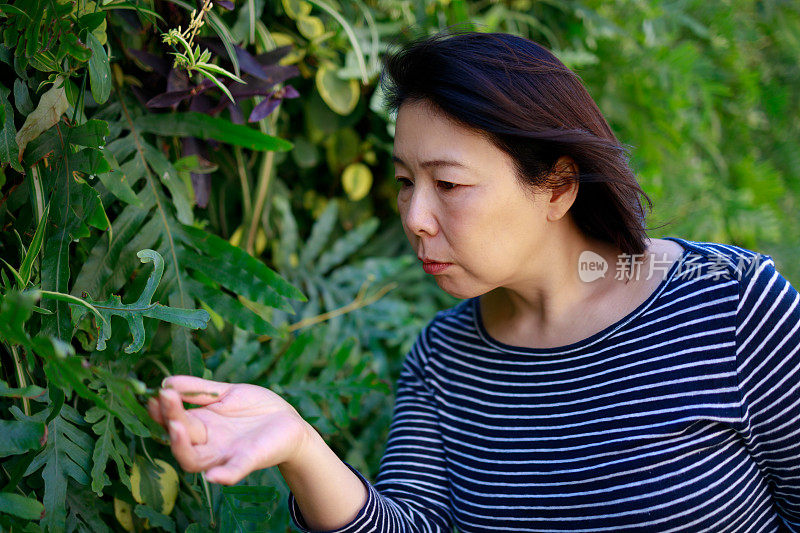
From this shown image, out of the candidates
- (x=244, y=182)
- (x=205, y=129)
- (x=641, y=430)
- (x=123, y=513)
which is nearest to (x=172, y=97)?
(x=205, y=129)

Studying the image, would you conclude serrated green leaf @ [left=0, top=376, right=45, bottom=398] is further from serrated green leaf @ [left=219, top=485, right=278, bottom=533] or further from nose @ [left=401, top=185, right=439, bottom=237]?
nose @ [left=401, top=185, right=439, bottom=237]

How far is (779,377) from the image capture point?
889 mm

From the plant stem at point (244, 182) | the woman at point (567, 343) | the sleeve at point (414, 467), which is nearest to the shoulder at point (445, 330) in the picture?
the sleeve at point (414, 467)

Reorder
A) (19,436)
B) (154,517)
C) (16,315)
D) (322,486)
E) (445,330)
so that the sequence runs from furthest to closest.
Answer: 1. (445,330)
2. (154,517)
3. (322,486)
4. (19,436)
5. (16,315)

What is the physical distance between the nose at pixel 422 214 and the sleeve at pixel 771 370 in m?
0.45

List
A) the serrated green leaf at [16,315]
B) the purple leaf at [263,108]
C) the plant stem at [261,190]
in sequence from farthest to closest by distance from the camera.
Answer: the plant stem at [261,190] → the purple leaf at [263,108] → the serrated green leaf at [16,315]

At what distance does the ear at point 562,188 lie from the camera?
973mm

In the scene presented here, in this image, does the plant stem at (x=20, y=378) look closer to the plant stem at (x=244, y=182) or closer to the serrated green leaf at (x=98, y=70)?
the serrated green leaf at (x=98, y=70)

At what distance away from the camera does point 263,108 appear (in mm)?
1050

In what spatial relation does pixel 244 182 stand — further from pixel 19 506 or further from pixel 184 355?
pixel 19 506

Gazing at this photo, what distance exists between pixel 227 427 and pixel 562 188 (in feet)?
1.94

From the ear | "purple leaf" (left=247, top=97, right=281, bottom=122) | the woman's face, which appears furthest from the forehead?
"purple leaf" (left=247, top=97, right=281, bottom=122)

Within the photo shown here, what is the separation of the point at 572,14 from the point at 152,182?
1.37 meters

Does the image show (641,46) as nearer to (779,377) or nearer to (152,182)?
(779,377)
